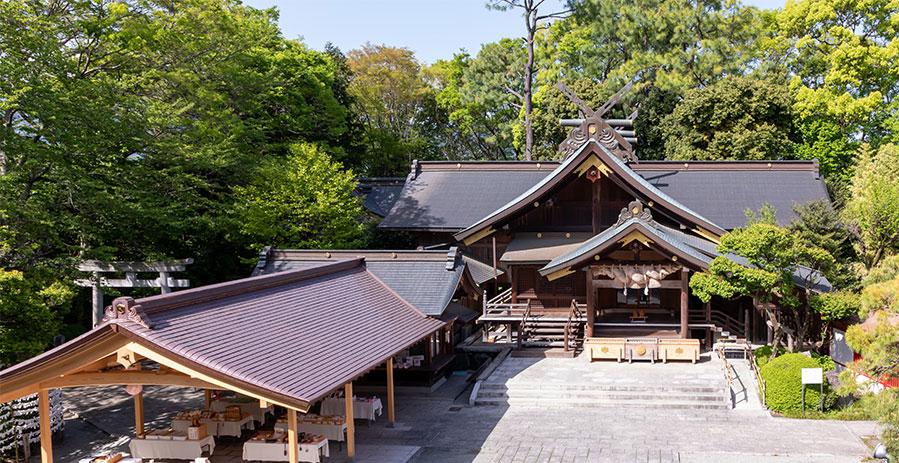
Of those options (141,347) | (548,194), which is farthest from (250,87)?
(141,347)

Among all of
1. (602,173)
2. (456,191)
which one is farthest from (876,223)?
(456,191)

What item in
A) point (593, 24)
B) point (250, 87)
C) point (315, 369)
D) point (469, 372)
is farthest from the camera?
point (593, 24)

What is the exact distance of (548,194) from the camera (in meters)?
25.7

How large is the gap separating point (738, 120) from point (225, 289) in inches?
1228

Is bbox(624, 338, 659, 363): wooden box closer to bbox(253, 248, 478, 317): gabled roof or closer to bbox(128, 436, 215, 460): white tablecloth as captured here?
bbox(253, 248, 478, 317): gabled roof

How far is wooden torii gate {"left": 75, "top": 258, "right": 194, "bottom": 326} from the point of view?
2084 centimetres

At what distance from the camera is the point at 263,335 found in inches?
507

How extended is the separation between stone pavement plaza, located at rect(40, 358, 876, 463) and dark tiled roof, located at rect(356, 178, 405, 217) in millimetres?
17967

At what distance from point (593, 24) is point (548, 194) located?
2122 centimetres

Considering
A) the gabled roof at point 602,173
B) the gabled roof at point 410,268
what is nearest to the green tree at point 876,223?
the gabled roof at point 602,173

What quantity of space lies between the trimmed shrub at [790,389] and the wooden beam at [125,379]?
1371cm

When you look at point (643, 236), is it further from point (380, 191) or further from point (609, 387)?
point (380, 191)

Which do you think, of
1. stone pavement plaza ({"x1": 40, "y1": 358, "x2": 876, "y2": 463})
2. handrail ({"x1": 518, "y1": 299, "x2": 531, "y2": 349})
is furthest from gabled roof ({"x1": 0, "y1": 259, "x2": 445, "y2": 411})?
handrail ({"x1": 518, "y1": 299, "x2": 531, "y2": 349})

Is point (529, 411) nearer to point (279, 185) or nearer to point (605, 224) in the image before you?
point (605, 224)
